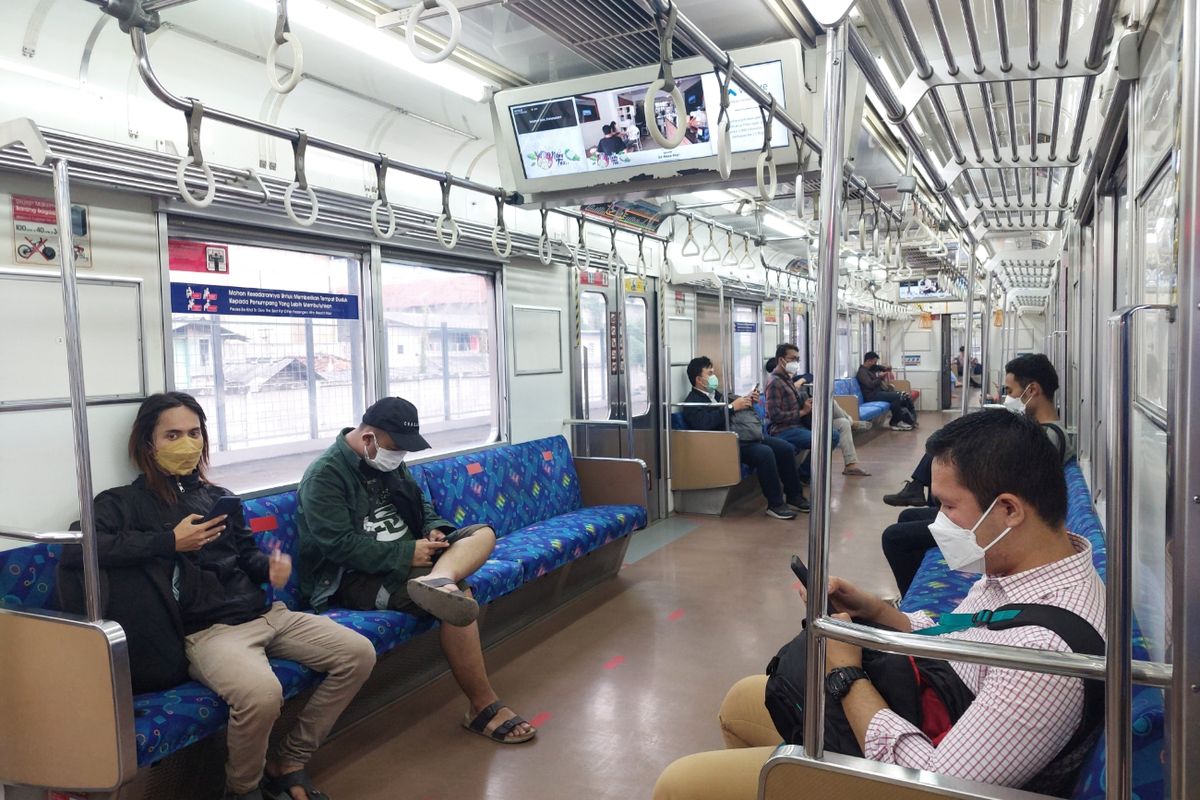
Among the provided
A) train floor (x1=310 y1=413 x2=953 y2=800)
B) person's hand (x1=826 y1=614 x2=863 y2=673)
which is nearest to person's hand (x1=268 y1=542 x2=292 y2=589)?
train floor (x1=310 y1=413 x2=953 y2=800)

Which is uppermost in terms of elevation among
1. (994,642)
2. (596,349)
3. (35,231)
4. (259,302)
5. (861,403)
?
(35,231)

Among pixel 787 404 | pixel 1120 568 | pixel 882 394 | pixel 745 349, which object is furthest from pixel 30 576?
pixel 882 394

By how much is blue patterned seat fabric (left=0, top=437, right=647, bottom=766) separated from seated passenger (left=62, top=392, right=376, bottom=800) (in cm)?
9

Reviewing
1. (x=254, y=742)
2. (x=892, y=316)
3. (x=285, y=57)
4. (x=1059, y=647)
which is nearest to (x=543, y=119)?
(x=285, y=57)

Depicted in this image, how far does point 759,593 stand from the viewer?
533cm

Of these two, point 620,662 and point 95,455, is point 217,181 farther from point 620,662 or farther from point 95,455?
point 620,662

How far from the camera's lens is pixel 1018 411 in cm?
423

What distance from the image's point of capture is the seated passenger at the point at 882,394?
14633mm

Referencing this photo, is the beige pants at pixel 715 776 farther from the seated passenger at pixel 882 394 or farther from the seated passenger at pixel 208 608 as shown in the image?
the seated passenger at pixel 882 394

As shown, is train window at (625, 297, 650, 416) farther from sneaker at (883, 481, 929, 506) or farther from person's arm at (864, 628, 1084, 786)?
person's arm at (864, 628, 1084, 786)

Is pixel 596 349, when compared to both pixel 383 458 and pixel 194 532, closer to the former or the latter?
pixel 383 458

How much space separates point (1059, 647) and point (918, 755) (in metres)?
0.33

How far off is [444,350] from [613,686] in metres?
2.55

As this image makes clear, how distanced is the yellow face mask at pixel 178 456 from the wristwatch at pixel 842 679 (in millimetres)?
2491
